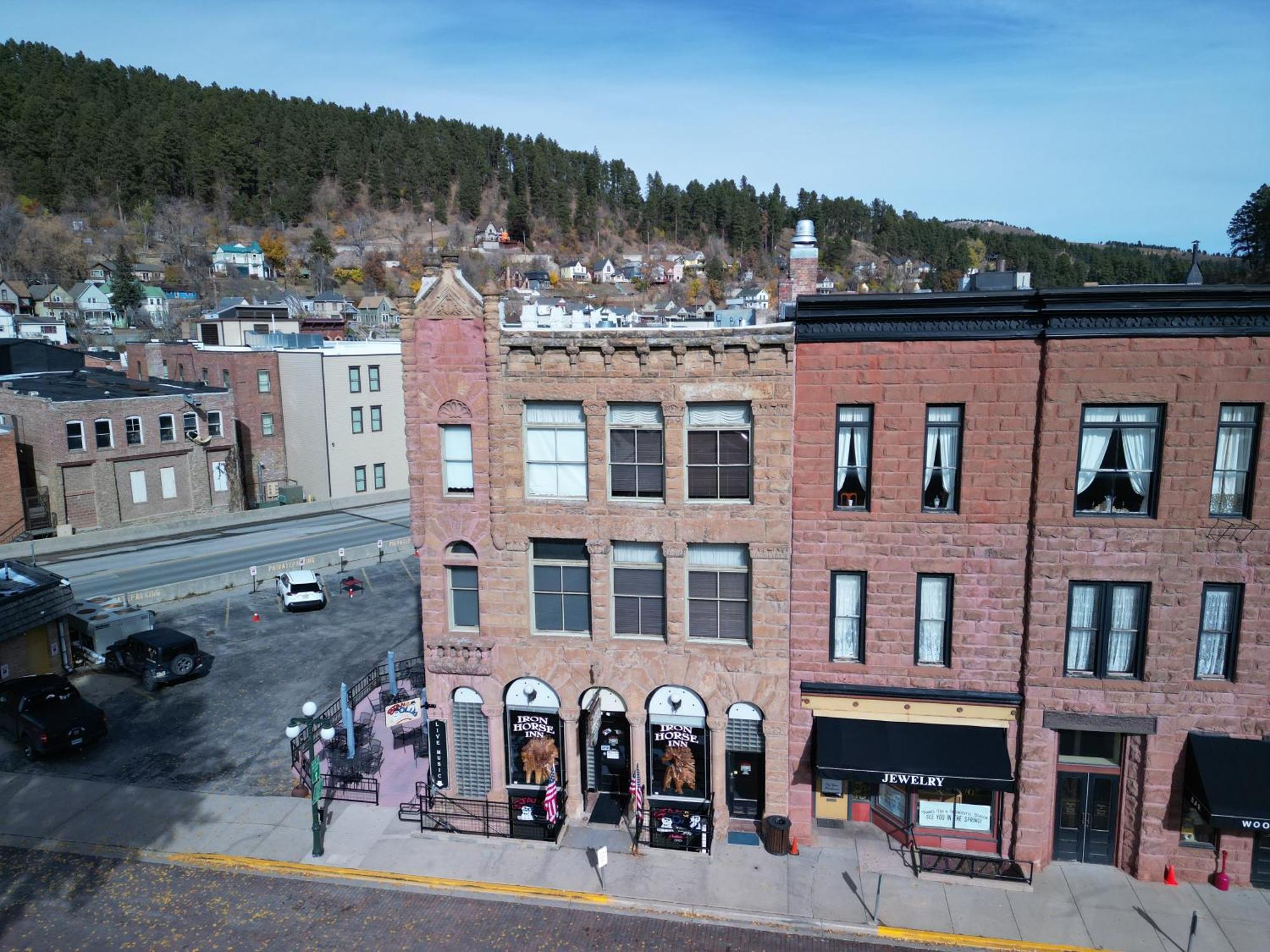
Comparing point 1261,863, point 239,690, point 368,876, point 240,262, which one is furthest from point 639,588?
point 240,262

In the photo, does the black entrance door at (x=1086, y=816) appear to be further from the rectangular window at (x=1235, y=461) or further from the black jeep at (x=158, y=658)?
the black jeep at (x=158, y=658)

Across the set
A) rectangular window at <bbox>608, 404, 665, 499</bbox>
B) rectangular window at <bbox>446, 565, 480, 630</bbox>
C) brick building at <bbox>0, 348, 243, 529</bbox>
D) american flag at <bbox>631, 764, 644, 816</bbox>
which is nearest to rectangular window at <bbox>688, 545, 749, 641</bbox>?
rectangular window at <bbox>608, 404, 665, 499</bbox>

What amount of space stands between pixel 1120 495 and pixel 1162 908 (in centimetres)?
840

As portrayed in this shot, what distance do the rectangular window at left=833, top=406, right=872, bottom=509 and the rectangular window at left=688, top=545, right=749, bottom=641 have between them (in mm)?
2589

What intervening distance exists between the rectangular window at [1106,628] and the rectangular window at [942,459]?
324 centimetres

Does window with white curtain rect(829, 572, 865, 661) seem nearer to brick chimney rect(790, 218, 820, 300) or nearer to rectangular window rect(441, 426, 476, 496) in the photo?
brick chimney rect(790, 218, 820, 300)

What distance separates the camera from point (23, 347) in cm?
6134

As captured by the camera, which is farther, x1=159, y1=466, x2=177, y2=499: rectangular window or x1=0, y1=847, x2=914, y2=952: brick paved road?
x1=159, y1=466, x2=177, y2=499: rectangular window

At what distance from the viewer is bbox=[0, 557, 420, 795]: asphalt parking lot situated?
23.2 metres

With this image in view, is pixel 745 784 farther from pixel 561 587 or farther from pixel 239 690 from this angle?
pixel 239 690

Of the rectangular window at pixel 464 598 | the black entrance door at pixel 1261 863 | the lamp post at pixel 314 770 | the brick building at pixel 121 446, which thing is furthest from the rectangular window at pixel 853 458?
the brick building at pixel 121 446

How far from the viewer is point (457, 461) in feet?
65.0

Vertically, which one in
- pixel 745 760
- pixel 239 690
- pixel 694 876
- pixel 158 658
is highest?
pixel 745 760

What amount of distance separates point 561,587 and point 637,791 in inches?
200
